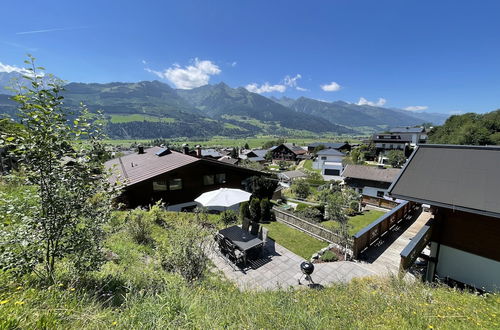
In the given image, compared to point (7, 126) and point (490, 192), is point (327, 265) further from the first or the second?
point (7, 126)

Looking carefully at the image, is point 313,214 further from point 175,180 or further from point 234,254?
point 175,180

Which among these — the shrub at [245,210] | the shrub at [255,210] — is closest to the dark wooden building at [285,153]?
the shrub at [255,210]

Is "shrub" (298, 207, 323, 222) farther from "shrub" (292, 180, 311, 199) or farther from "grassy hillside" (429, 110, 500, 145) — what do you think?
"grassy hillside" (429, 110, 500, 145)

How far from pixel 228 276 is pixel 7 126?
7.54 meters

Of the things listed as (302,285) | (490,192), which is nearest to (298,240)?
(302,285)

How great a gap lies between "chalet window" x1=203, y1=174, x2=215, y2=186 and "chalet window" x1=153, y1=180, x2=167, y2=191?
3.60m

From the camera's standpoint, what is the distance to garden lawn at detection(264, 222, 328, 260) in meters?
10.6

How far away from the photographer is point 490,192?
5.39 metres

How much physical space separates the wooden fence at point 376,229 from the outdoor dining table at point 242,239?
156 inches

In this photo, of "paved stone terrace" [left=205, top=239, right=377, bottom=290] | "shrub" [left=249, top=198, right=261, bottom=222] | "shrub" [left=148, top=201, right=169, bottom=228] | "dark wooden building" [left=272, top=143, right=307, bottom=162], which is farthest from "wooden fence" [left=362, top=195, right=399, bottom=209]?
"dark wooden building" [left=272, top=143, right=307, bottom=162]

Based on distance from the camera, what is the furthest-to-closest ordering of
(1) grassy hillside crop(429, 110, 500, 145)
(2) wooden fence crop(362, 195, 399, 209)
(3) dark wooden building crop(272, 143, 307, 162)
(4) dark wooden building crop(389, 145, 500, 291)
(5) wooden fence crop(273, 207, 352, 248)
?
(3) dark wooden building crop(272, 143, 307, 162)
(1) grassy hillside crop(429, 110, 500, 145)
(2) wooden fence crop(362, 195, 399, 209)
(5) wooden fence crop(273, 207, 352, 248)
(4) dark wooden building crop(389, 145, 500, 291)

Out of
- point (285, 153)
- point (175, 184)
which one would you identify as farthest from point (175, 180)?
point (285, 153)

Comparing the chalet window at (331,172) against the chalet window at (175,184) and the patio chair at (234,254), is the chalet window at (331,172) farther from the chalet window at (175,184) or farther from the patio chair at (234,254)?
the patio chair at (234,254)

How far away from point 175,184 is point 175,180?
34 centimetres
